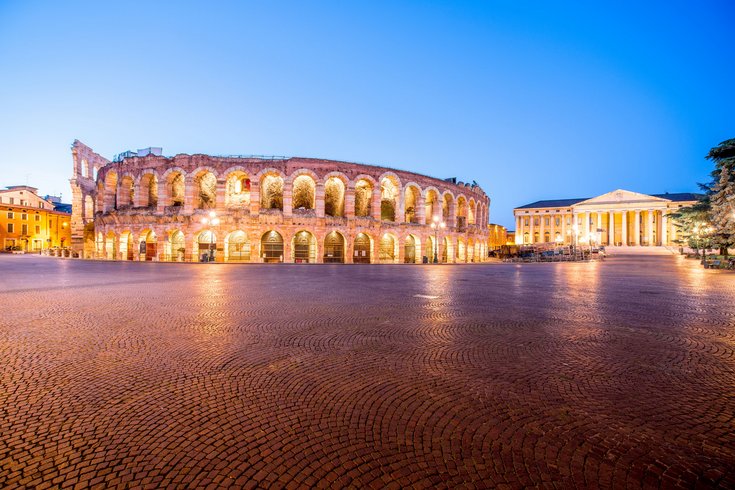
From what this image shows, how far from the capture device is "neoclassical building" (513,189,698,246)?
262 feet

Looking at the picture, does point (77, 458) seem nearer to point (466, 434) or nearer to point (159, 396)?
point (159, 396)

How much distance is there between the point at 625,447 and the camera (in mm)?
2695

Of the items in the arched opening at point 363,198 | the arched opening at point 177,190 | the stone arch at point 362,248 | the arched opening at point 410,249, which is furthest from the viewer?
the arched opening at point 410,249

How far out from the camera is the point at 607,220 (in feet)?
281

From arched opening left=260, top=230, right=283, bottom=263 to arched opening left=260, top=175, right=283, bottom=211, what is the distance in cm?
359

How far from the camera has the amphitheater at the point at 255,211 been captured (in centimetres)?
3241

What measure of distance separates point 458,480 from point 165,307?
8.51m

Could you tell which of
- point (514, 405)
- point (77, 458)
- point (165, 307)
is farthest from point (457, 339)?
point (165, 307)

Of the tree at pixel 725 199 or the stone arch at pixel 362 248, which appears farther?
the stone arch at pixel 362 248

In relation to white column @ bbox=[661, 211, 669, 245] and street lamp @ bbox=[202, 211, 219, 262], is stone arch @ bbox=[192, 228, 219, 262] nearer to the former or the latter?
street lamp @ bbox=[202, 211, 219, 262]

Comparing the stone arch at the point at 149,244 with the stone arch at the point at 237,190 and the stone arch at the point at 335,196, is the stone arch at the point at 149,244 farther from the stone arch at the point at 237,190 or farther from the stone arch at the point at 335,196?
the stone arch at the point at 335,196

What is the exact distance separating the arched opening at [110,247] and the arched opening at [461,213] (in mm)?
40113

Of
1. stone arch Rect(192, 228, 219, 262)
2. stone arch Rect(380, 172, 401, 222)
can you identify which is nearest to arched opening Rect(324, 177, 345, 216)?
stone arch Rect(380, 172, 401, 222)

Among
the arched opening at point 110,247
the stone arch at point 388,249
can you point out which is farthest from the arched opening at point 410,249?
the arched opening at point 110,247
